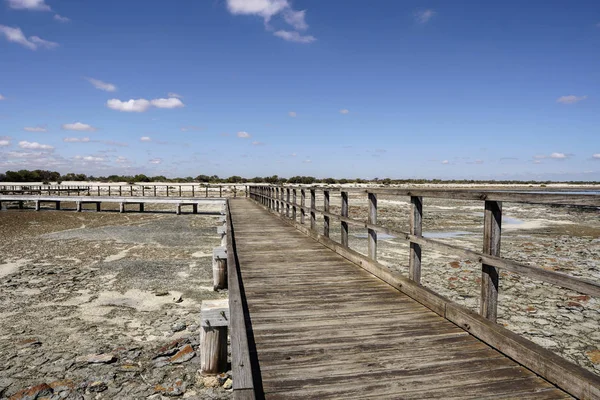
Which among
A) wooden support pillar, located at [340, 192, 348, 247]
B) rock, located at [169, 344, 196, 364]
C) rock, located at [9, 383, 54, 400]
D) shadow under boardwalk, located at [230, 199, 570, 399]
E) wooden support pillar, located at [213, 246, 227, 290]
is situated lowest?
rock, located at [9, 383, 54, 400]

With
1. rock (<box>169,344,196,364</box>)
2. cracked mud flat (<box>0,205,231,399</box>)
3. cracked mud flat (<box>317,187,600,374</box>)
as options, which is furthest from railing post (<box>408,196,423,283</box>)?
rock (<box>169,344,196,364</box>)

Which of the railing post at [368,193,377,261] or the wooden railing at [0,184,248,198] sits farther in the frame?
the wooden railing at [0,184,248,198]

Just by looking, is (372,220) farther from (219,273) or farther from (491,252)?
(219,273)

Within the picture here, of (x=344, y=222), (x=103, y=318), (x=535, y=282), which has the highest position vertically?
(x=344, y=222)

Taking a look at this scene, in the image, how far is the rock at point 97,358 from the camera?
18.6 feet

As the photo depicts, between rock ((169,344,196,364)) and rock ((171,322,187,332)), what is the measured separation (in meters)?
0.91

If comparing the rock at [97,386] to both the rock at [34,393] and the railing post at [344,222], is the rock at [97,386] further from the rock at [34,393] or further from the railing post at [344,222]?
the railing post at [344,222]

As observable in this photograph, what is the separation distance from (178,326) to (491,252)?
554 cm

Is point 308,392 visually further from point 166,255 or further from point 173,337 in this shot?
point 166,255

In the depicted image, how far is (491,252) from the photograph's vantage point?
11.3 feet

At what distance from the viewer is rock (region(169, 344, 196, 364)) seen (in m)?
5.69

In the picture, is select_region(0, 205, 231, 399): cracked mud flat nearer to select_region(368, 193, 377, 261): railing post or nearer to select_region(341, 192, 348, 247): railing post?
select_region(368, 193, 377, 261): railing post

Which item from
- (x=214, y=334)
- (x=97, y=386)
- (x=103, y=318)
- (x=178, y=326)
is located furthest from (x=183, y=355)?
(x=103, y=318)

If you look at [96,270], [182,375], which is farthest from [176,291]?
[182,375]
